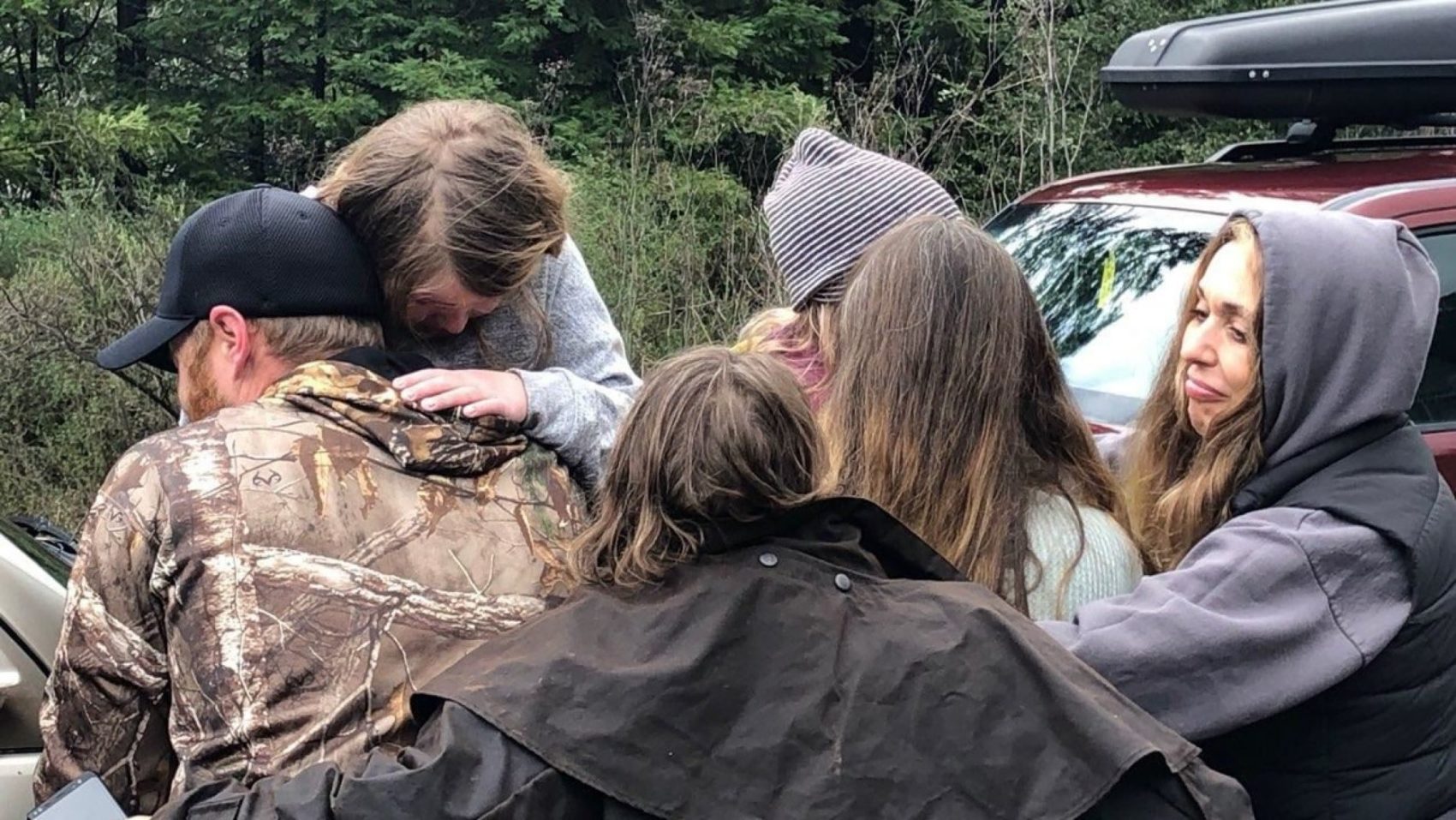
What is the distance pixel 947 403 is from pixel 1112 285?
2314 mm

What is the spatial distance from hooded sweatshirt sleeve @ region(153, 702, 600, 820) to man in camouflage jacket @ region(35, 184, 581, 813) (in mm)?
127

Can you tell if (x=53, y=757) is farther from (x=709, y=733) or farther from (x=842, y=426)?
(x=842, y=426)

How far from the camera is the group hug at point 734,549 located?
1428 millimetres

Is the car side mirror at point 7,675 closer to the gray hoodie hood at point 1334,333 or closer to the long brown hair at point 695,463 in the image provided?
the long brown hair at point 695,463

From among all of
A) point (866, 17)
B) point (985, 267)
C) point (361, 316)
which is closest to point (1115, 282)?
point (985, 267)

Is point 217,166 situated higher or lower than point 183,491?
lower

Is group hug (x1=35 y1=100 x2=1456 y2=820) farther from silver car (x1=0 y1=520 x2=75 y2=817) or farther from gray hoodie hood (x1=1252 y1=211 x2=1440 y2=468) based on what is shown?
silver car (x1=0 y1=520 x2=75 y2=817)

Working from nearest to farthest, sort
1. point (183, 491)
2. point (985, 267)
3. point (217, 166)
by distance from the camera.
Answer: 1. point (183, 491)
2. point (985, 267)
3. point (217, 166)

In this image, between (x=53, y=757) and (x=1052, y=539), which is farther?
(x=1052, y=539)

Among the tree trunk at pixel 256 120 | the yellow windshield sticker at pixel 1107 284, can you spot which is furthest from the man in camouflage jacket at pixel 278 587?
the tree trunk at pixel 256 120

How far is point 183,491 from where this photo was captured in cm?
157

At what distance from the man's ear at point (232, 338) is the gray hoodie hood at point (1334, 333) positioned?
1.35 metres

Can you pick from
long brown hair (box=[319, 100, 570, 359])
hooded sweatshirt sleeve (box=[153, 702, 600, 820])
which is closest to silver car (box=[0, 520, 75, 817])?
long brown hair (box=[319, 100, 570, 359])

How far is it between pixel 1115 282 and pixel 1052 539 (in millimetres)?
2278
